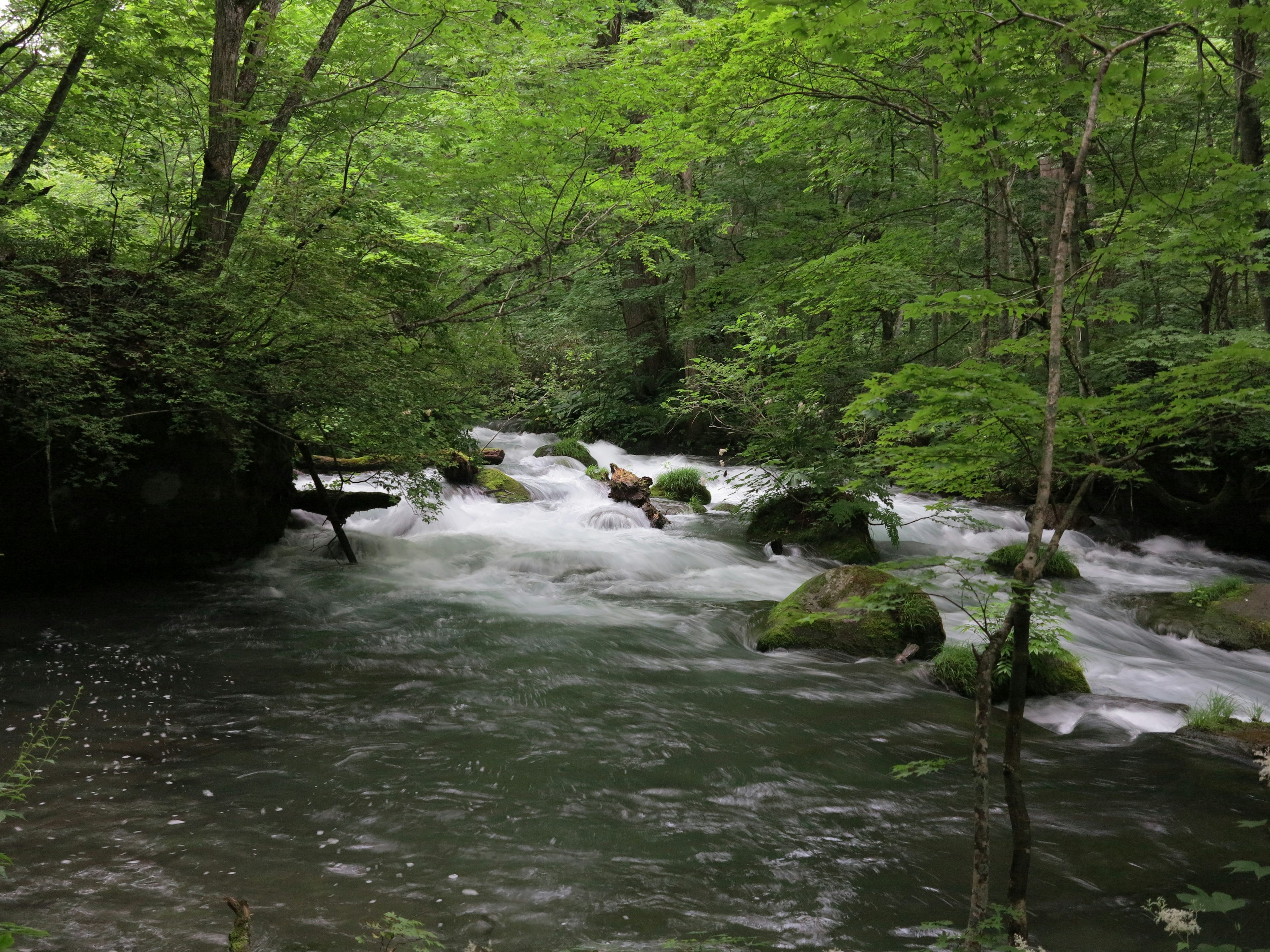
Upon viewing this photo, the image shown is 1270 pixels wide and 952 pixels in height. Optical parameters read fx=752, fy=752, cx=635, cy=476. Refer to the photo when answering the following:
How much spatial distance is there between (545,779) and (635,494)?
9860 millimetres

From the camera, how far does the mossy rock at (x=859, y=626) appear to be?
7.52 m

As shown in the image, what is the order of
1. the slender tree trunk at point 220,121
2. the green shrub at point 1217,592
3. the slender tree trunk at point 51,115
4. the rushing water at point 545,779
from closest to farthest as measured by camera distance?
1. the rushing water at point 545,779
2. the slender tree trunk at point 51,115
3. the slender tree trunk at point 220,121
4. the green shrub at point 1217,592

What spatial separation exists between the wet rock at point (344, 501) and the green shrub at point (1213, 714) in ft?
30.2

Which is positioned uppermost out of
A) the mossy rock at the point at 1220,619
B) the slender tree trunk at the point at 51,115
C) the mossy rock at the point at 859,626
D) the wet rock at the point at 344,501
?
the slender tree trunk at the point at 51,115

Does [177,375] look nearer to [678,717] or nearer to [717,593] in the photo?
[678,717]

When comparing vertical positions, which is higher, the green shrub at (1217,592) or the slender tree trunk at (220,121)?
the slender tree trunk at (220,121)

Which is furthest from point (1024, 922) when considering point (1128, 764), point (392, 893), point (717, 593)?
point (717, 593)

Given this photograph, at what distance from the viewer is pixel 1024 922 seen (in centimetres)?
275

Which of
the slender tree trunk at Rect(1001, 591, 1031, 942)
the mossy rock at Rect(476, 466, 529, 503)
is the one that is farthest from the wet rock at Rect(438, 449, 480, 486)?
the slender tree trunk at Rect(1001, 591, 1031, 942)

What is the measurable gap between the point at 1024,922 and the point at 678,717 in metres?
3.39

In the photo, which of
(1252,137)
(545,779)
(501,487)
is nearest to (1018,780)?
(545,779)

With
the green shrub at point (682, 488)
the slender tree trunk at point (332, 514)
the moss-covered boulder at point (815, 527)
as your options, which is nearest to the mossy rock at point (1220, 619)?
the moss-covered boulder at point (815, 527)

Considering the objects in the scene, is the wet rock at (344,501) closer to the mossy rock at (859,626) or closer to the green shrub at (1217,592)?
the mossy rock at (859,626)

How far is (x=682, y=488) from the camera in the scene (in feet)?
53.0
